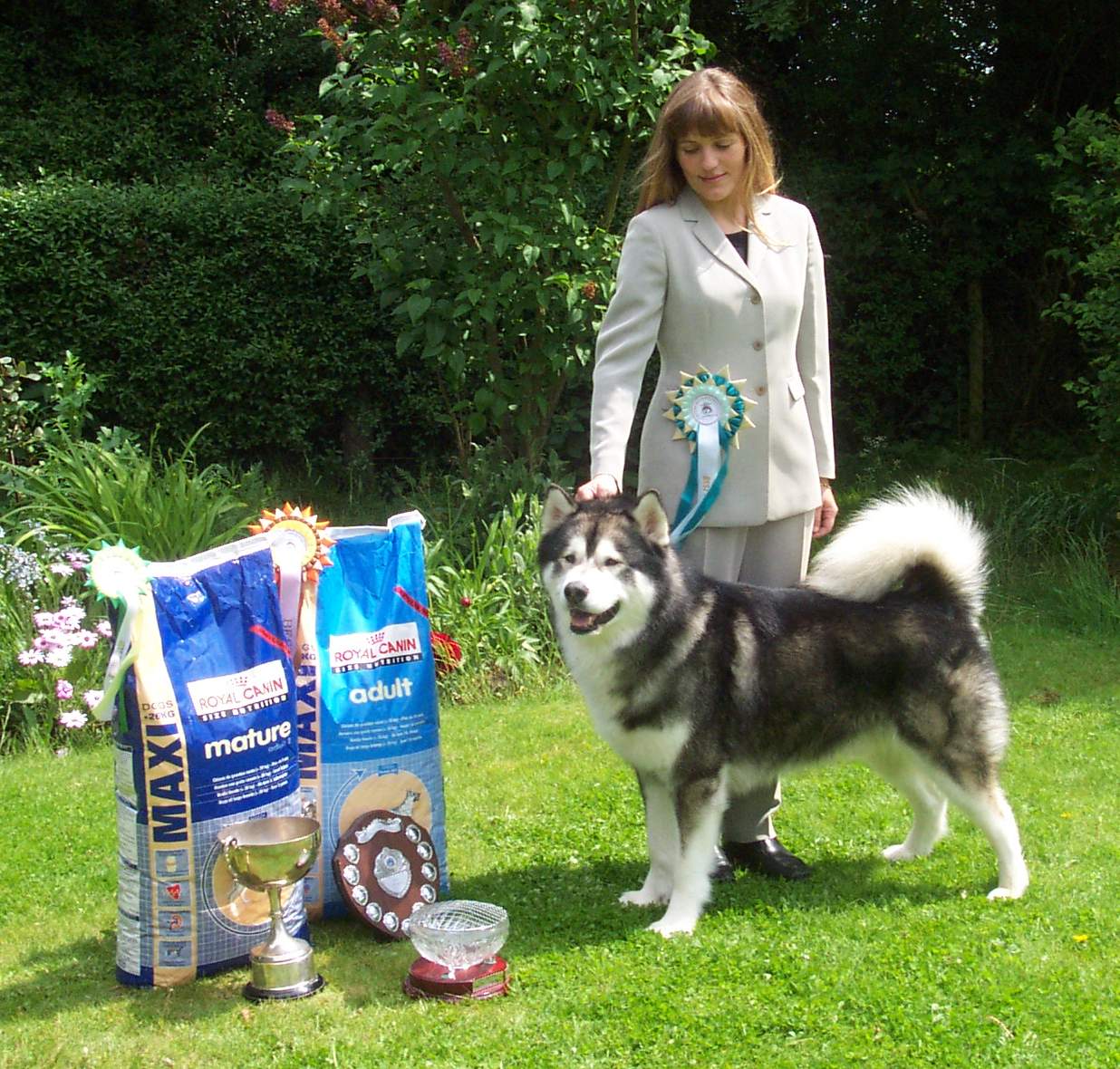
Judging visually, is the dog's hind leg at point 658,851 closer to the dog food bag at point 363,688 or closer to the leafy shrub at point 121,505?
the dog food bag at point 363,688

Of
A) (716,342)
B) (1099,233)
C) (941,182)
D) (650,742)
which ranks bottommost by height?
(650,742)

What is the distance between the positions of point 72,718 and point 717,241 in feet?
9.45

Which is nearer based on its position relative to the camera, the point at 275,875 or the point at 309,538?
the point at 275,875

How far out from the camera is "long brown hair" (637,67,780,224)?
291 centimetres

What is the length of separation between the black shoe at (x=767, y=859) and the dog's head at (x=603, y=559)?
37.6 inches

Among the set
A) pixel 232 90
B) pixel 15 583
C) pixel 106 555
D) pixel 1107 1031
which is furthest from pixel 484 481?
pixel 232 90

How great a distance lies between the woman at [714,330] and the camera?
2.99 m

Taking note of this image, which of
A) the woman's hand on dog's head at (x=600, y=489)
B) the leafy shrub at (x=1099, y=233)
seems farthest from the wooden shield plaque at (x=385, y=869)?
the leafy shrub at (x=1099, y=233)

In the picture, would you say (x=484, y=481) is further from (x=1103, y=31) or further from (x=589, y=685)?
(x=1103, y=31)

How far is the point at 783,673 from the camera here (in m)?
2.99

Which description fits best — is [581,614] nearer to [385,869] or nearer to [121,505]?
[385,869]

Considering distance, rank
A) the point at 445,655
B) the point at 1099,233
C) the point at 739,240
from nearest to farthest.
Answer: the point at 739,240, the point at 445,655, the point at 1099,233

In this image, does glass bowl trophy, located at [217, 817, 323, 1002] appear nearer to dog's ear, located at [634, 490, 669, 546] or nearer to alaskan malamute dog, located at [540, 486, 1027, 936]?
alaskan malamute dog, located at [540, 486, 1027, 936]

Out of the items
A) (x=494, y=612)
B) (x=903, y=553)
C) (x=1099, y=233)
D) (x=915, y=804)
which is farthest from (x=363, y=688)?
(x=1099, y=233)
